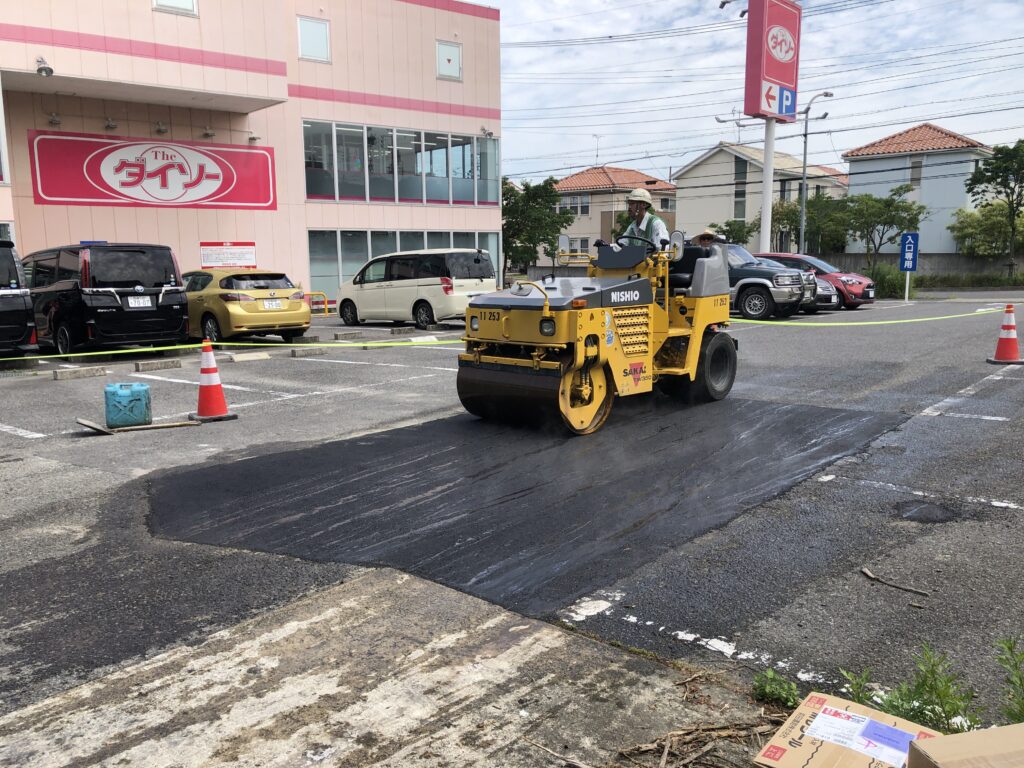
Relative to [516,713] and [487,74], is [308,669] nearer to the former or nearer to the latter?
[516,713]

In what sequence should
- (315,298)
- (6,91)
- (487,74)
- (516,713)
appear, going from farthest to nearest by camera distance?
(487,74), (315,298), (6,91), (516,713)

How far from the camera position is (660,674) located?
3389mm

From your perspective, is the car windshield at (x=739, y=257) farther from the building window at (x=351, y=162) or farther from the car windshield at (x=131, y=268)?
the car windshield at (x=131, y=268)

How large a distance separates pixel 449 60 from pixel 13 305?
59.4 feet

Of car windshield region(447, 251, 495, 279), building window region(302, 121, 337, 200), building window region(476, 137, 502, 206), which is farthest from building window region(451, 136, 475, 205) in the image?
car windshield region(447, 251, 495, 279)

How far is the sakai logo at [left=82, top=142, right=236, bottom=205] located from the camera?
20.3 metres

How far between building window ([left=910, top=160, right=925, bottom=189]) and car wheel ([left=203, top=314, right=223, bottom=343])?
49.9m

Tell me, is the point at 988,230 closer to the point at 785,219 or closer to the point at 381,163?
the point at 785,219

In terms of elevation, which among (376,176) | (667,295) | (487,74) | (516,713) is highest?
(487,74)

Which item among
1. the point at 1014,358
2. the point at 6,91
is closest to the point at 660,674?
the point at 1014,358

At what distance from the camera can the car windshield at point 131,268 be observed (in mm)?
13070

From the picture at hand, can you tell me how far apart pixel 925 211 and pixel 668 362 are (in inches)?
1953

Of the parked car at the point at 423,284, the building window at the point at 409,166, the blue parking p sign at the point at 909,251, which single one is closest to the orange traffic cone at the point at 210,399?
the parked car at the point at 423,284

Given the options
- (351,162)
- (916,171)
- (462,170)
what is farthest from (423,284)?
(916,171)
